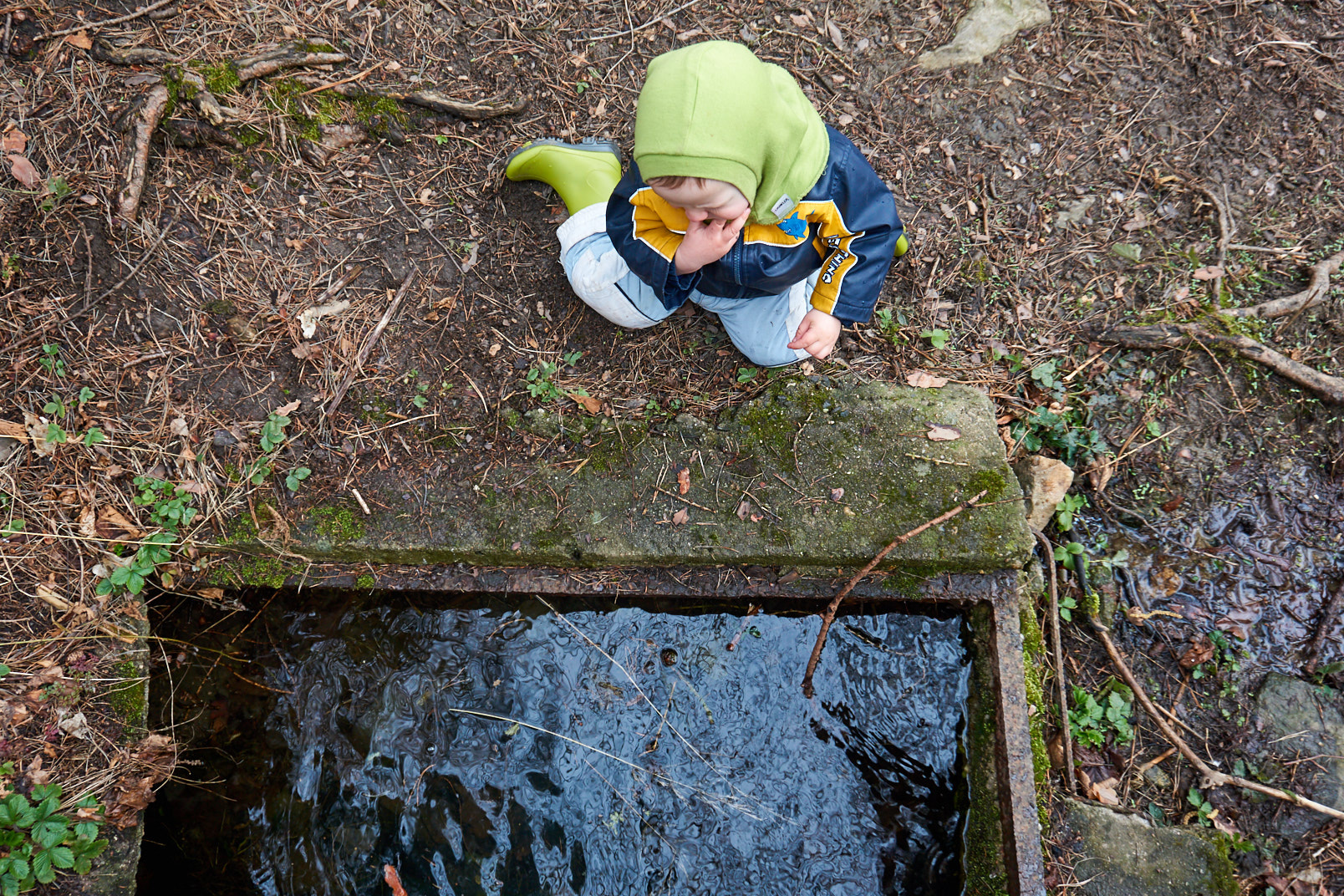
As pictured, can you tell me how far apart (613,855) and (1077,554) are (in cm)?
232

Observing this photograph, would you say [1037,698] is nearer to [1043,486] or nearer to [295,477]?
[1043,486]

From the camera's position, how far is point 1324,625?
2.77m

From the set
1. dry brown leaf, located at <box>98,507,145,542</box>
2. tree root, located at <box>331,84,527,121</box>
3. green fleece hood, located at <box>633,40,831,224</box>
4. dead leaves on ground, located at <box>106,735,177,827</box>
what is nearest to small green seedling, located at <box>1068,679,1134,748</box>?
green fleece hood, located at <box>633,40,831,224</box>

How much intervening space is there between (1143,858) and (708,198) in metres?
2.94

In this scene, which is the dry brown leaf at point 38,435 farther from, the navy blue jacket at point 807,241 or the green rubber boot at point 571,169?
the navy blue jacket at point 807,241

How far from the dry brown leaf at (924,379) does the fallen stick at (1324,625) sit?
193 cm

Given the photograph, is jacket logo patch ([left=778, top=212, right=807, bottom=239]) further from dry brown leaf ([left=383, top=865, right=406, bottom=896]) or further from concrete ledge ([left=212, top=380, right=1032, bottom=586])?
dry brown leaf ([left=383, top=865, right=406, bottom=896])

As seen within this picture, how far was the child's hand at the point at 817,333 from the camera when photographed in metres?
2.31

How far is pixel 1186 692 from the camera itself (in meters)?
2.73

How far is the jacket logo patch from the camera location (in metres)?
2.06

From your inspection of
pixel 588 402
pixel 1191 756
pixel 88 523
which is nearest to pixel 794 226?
pixel 588 402

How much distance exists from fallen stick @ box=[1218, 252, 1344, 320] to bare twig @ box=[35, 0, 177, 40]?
15.5 feet

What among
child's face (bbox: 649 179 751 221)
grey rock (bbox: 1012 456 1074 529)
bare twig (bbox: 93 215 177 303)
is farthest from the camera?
grey rock (bbox: 1012 456 1074 529)

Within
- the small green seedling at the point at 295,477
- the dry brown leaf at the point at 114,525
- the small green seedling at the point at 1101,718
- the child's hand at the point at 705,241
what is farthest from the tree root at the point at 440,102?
the small green seedling at the point at 1101,718
